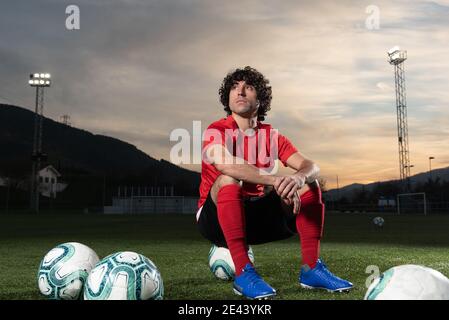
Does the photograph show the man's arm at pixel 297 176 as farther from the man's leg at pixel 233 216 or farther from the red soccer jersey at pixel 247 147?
the man's leg at pixel 233 216

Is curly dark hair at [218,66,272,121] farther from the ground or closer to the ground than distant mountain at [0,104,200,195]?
closer to the ground

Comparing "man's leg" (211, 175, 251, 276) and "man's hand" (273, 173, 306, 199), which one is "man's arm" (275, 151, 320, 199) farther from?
"man's leg" (211, 175, 251, 276)

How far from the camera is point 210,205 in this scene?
372 centimetres

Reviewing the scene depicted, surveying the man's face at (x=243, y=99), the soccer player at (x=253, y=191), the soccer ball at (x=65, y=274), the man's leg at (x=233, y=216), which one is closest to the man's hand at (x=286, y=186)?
the soccer player at (x=253, y=191)

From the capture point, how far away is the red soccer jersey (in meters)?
3.71

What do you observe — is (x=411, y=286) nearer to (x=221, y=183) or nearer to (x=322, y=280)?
(x=322, y=280)

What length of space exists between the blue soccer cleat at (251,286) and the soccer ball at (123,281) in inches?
22.0

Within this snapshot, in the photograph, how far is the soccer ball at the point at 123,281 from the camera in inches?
122

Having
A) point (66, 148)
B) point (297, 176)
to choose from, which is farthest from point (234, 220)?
point (66, 148)

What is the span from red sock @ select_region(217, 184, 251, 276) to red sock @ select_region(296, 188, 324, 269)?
493 millimetres

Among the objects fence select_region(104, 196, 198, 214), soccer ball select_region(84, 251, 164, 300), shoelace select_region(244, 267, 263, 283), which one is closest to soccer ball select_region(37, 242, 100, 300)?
soccer ball select_region(84, 251, 164, 300)
